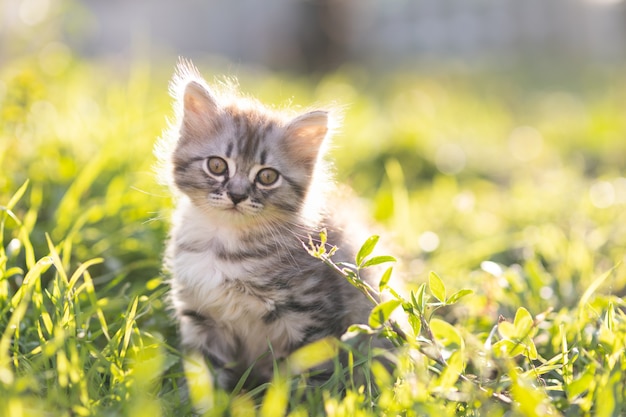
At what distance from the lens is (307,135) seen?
97.0 inches

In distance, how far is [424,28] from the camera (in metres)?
13.8

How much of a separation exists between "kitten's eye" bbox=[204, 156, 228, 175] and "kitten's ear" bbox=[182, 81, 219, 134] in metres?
0.16

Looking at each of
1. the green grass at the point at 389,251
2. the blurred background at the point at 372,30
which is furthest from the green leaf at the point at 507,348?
the blurred background at the point at 372,30

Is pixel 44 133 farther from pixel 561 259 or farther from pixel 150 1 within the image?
pixel 150 1

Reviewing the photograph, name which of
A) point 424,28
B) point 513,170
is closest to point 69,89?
point 513,170

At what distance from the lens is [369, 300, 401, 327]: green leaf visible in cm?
183

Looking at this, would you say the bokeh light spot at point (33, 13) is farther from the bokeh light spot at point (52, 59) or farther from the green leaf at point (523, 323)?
the green leaf at point (523, 323)

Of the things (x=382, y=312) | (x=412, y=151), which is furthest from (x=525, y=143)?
(x=382, y=312)

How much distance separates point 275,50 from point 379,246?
931 centimetres

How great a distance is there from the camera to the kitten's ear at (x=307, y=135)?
240 centimetres

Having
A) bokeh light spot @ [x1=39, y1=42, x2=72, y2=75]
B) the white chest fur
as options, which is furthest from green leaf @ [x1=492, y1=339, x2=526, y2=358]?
bokeh light spot @ [x1=39, y1=42, x2=72, y2=75]

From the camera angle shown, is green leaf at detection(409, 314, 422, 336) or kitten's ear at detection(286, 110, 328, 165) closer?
green leaf at detection(409, 314, 422, 336)

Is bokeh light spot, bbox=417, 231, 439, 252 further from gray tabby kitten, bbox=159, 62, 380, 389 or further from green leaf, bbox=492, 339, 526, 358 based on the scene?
green leaf, bbox=492, 339, 526, 358

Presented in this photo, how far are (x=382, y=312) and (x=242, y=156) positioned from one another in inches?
30.8
